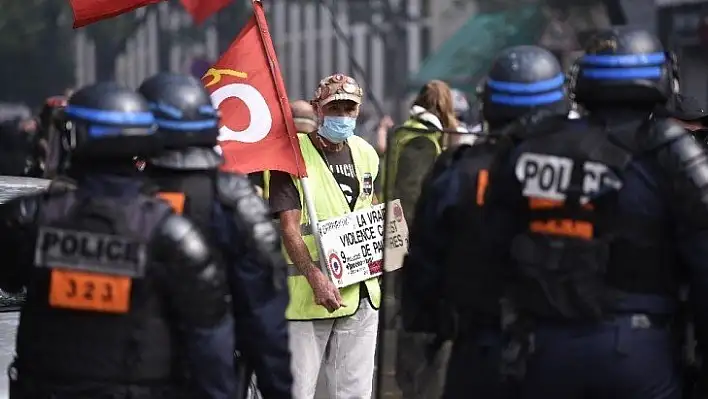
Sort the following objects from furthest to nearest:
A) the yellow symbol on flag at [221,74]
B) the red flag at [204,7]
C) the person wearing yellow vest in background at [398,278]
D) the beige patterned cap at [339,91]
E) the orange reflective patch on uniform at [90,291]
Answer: the red flag at [204,7] → the yellow symbol on flag at [221,74] → the beige patterned cap at [339,91] → the person wearing yellow vest in background at [398,278] → the orange reflective patch on uniform at [90,291]

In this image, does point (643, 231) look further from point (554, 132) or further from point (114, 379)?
point (114, 379)

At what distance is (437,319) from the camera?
17.8ft

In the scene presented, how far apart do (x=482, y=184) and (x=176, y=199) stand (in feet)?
3.17

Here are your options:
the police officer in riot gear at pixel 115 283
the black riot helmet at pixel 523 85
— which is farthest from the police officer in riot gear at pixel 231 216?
the black riot helmet at pixel 523 85

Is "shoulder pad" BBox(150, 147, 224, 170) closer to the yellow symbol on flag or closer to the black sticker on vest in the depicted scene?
the black sticker on vest

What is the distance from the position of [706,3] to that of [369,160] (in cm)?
1973

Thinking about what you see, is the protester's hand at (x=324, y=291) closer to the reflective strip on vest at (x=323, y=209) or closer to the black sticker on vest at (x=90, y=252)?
the reflective strip on vest at (x=323, y=209)

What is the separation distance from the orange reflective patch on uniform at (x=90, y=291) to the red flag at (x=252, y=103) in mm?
2744

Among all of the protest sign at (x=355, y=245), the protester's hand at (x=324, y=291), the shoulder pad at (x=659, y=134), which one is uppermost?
the shoulder pad at (x=659, y=134)

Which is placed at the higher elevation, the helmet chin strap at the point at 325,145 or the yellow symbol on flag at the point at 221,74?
the yellow symbol on flag at the point at 221,74

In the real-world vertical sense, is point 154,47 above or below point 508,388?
below

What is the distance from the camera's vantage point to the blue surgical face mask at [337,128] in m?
7.34

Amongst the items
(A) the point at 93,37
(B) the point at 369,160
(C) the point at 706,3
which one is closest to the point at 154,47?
(A) the point at 93,37

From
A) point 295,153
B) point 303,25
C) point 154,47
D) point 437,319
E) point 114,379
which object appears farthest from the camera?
point 154,47
